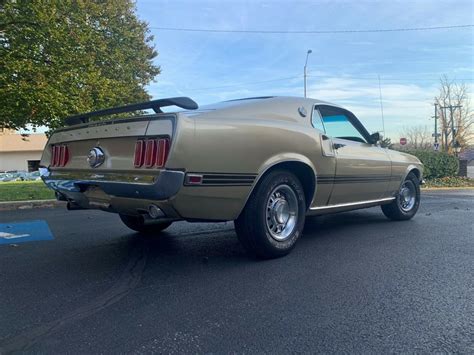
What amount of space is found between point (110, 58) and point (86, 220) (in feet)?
36.1

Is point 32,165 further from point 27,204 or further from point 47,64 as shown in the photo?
point 27,204

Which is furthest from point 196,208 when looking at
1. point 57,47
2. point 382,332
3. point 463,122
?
point 463,122

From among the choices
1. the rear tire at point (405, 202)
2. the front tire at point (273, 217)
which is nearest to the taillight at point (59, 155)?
the front tire at point (273, 217)

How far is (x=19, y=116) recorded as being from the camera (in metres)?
11.8

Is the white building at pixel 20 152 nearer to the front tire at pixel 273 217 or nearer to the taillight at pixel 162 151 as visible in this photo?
the front tire at pixel 273 217

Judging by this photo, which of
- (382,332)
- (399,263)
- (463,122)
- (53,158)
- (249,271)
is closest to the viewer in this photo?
(382,332)

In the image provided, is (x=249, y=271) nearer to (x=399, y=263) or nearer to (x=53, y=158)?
(x=399, y=263)

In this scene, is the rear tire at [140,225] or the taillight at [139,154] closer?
the taillight at [139,154]

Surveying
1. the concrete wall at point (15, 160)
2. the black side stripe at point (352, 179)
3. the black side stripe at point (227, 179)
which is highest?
the concrete wall at point (15, 160)

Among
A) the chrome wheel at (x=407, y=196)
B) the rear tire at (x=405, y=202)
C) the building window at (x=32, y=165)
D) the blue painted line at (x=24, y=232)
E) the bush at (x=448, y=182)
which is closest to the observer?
the blue painted line at (x=24, y=232)

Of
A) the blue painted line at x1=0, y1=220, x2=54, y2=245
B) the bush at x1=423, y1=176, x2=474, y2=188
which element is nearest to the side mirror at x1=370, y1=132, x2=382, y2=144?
the blue painted line at x1=0, y1=220, x2=54, y2=245

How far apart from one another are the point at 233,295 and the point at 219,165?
3.44ft

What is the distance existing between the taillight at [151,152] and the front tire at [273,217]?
97 centimetres

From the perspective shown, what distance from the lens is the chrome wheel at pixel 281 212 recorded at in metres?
3.94
